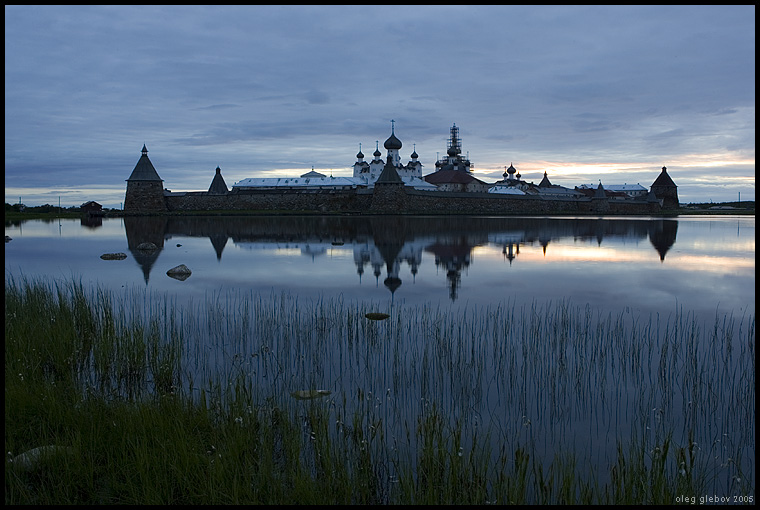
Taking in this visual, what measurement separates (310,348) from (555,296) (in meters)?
6.04

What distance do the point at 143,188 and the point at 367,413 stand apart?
49726 millimetres

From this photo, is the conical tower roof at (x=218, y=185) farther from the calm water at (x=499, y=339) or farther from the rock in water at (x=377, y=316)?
the rock in water at (x=377, y=316)

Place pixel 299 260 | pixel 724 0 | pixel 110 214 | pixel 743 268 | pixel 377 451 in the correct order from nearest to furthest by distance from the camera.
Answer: pixel 724 0, pixel 377 451, pixel 743 268, pixel 299 260, pixel 110 214

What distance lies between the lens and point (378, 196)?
50.8 m

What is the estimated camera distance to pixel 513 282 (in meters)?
13.0

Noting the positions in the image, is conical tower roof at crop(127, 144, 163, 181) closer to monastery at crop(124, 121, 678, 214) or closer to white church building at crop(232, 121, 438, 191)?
monastery at crop(124, 121, 678, 214)

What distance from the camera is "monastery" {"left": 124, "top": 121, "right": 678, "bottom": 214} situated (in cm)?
5019

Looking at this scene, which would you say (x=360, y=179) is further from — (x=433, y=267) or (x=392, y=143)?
(x=433, y=267)

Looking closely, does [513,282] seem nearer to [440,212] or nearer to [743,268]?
[743,268]

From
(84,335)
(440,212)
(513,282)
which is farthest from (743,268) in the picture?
(440,212)

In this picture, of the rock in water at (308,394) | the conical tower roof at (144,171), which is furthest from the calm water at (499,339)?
the conical tower roof at (144,171)

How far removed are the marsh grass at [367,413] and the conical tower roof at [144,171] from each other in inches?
1751

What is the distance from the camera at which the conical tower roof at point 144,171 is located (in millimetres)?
49094

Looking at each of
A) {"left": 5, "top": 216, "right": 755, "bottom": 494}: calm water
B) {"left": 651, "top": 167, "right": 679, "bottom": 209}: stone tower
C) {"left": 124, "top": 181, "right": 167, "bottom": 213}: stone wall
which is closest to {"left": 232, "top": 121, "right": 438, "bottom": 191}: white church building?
{"left": 124, "top": 181, "right": 167, "bottom": 213}: stone wall
